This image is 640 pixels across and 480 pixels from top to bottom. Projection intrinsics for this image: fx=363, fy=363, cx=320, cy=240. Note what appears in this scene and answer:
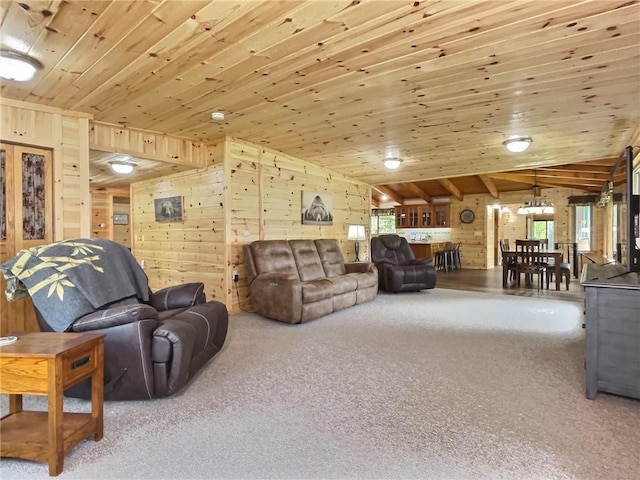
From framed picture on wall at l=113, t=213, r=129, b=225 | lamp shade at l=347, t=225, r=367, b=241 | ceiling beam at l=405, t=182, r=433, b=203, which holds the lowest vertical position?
lamp shade at l=347, t=225, r=367, b=241

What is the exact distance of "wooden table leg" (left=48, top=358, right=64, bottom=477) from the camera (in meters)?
1.62

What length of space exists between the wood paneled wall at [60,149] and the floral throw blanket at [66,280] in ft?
3.37

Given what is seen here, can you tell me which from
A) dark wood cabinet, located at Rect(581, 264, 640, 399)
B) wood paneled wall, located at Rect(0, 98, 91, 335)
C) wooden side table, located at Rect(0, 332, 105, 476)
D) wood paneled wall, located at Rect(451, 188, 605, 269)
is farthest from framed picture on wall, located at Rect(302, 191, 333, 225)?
wood paneled wall, located at Rect(451, 188, 605, 269)

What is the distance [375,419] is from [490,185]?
944 centimetres

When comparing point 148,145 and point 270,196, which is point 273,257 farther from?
point 148,145

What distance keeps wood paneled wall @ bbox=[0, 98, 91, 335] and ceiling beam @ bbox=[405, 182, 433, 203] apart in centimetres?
879

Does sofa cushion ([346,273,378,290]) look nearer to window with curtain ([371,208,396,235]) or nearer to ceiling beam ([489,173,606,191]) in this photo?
ceiling beam ([489,173,606,191])

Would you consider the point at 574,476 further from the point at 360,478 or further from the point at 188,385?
the point at 188,385

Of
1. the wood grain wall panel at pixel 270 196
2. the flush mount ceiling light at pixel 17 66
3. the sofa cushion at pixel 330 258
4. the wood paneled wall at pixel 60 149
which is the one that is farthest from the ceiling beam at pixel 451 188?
the flush mount ceiling light at pixel 17 66

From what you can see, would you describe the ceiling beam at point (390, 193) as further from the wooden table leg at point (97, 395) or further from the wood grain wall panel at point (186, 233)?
the wooden table leg at point (97, 395)

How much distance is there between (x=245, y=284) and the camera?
509 cm

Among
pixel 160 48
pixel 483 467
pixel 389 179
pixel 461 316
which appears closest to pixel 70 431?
pixel 483 467

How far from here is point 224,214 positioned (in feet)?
15.8

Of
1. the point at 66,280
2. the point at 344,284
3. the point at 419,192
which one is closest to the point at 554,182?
the point at 419,192
